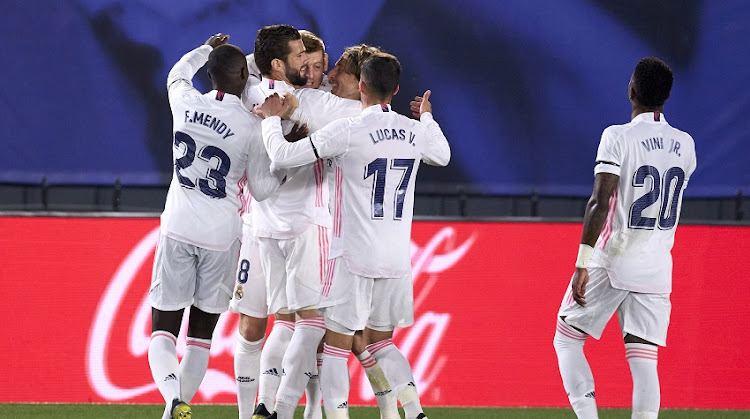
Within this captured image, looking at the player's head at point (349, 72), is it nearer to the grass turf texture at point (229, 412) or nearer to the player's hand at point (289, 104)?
the player's hand at point (289, 104)

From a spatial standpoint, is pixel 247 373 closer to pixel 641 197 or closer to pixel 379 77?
pixel 379 77

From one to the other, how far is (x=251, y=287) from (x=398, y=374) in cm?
86

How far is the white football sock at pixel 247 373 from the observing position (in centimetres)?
535

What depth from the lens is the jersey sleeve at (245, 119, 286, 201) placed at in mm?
4906

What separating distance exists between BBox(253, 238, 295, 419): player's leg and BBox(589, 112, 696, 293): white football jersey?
1.48m

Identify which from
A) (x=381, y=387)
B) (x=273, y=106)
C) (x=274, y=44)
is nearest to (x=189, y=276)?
(x=273, y=106)

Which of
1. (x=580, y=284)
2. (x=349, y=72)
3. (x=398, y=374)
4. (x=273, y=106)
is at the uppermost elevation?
(x=349, y=72)

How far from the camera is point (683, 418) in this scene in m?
6.32

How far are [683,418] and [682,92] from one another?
125 inches

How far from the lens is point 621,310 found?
4875mm

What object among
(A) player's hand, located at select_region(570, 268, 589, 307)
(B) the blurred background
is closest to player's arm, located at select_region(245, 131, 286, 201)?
(A) player's hand, located at select_region(570, 268, 589, 307)

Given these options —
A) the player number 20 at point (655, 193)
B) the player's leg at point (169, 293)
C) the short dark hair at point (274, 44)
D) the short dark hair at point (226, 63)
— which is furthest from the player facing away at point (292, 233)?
the player number 20 at point (655, 193)

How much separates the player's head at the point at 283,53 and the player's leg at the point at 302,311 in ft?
2.40

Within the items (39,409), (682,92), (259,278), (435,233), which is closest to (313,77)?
(259,278)
